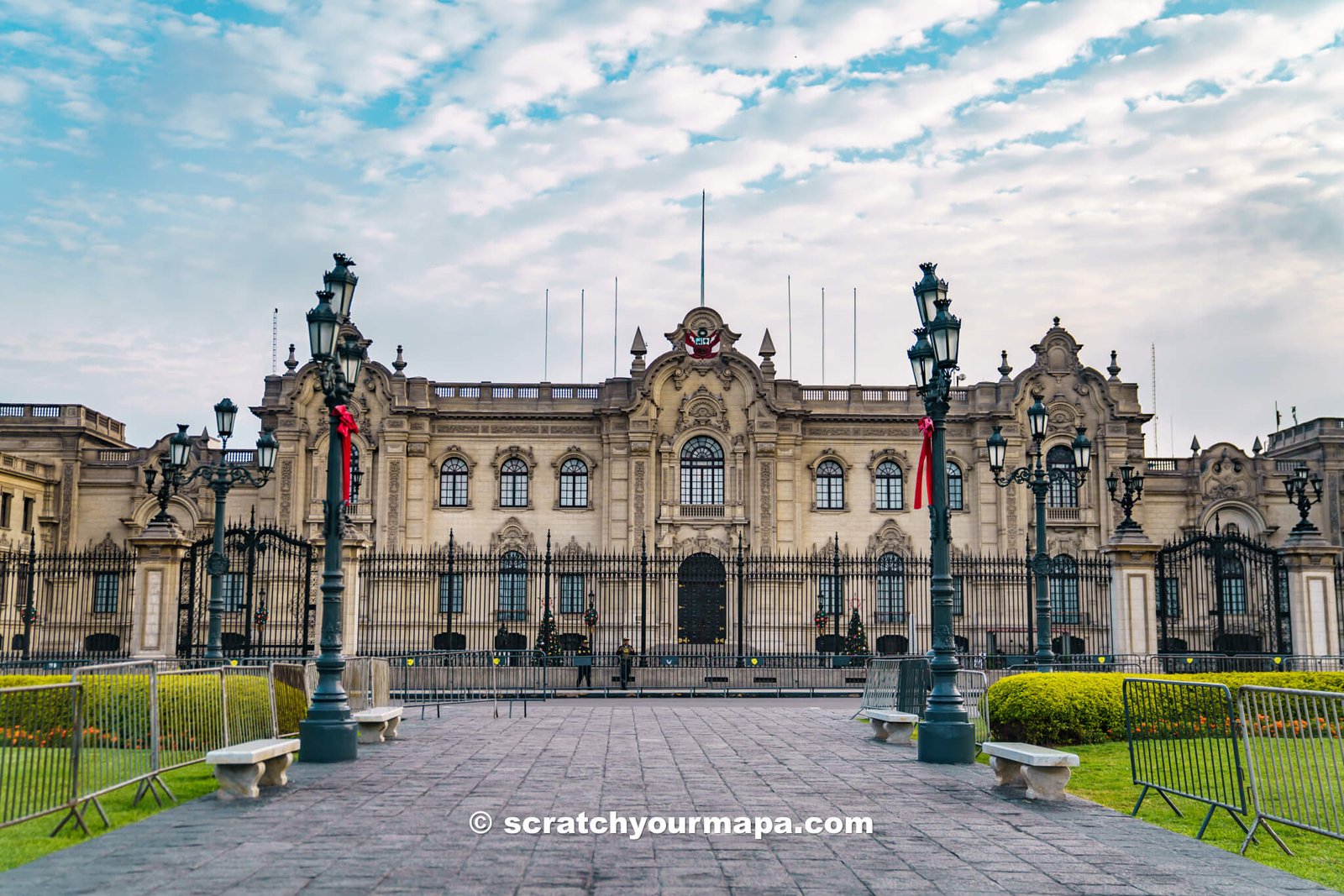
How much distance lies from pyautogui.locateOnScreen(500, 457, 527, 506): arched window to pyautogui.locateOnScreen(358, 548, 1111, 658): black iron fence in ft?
A: 6.81

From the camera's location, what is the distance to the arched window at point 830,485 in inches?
1710

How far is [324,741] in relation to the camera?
13133mm

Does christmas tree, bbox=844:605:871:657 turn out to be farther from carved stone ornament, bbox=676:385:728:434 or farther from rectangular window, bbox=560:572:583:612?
rectangular window, bbox=560:572:583:612

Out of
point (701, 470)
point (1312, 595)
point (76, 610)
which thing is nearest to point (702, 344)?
point (701, 470)

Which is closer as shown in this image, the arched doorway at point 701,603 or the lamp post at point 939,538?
the lamp post at point 939,538

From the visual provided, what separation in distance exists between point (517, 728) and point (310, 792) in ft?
22.9

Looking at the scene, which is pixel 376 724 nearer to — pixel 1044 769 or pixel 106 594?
pixel 1044 769

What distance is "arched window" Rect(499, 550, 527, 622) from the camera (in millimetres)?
40781

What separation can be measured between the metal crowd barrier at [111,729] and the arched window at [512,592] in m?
27.8

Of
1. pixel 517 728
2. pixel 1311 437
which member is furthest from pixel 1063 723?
pixel 1311 437


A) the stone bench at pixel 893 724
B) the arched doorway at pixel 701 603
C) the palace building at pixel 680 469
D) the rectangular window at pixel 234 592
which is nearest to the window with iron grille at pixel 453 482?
the palace building at pixel 680 469

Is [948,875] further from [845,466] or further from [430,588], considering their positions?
[845,466]

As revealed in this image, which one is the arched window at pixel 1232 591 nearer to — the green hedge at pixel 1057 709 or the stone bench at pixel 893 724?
the green hedge at pixel 1057 709

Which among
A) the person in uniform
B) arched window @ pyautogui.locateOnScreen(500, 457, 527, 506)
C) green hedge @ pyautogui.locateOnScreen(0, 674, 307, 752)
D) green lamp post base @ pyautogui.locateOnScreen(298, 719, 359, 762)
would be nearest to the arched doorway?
arched window @ pyautogui.locateOnScreen(500, 457, 527, 506)
